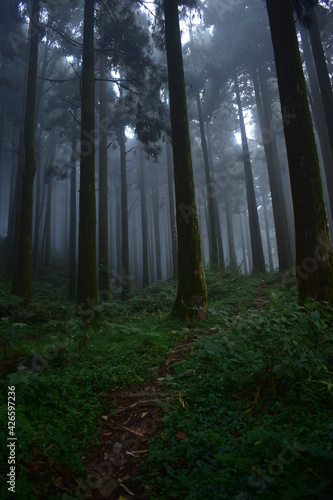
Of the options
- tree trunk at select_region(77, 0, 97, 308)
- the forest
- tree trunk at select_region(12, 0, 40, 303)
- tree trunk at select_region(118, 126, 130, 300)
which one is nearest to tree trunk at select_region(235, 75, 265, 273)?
the forest

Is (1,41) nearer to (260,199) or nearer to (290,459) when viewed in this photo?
(290,459)

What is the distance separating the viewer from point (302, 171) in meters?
5.17

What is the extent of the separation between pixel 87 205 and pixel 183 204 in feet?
8.87

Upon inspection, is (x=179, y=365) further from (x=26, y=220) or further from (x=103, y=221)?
(x=103, y=221)

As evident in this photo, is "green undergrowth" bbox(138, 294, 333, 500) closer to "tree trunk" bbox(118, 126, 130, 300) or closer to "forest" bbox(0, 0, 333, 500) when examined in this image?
"forest" bbox(0, 0, 333, 500)

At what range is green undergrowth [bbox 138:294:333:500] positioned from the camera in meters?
1.88

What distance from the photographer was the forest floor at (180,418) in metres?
2.02

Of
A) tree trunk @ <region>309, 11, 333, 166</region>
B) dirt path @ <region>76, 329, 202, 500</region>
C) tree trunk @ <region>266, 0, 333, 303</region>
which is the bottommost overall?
dirt path @ <region>76, 329, 202, 500</region>

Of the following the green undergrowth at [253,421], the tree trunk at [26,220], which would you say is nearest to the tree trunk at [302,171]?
the green undergrowth at [253,421]

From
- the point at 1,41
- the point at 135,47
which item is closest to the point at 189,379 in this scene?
the point at 135,47

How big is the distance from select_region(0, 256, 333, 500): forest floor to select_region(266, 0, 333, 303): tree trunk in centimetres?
96

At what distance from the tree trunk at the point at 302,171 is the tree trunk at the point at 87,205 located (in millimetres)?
5106

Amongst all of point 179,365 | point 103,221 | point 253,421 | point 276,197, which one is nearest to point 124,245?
point 103,221

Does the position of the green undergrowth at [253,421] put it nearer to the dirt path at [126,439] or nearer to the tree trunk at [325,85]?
the dirt path at [126,439]
